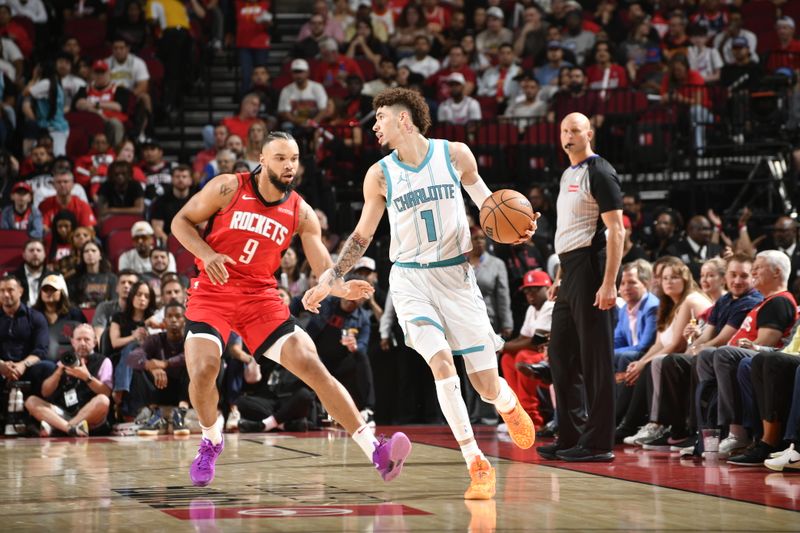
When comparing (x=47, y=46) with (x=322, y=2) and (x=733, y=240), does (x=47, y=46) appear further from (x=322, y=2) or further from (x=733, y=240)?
(x=733, y=240)

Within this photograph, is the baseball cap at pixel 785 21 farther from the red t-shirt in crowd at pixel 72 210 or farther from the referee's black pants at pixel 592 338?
the referee's black pants at pixel 592 338

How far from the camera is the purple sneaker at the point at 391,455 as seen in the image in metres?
5.96

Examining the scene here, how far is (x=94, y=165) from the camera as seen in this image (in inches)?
572

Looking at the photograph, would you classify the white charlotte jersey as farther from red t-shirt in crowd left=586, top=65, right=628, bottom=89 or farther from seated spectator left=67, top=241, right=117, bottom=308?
red t-shirt in crowd left=586, top=65, right=628, bottom=89

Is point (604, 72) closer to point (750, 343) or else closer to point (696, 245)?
point (696, 245)

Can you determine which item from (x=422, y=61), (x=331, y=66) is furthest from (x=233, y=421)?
(x=422, y=61)

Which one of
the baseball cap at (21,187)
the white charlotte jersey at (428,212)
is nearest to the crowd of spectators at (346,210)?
the baseball cap at (21,187)

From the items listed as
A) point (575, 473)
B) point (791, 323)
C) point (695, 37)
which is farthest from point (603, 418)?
point (695, 37)

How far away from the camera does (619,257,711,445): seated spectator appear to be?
8609 millimetres

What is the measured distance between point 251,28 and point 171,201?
200 inches

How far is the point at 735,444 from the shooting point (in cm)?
743

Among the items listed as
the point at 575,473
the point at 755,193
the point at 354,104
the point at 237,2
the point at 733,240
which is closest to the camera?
the point at 575,473

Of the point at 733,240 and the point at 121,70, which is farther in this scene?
the point at 121,70

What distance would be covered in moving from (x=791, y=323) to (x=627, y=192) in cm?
539
